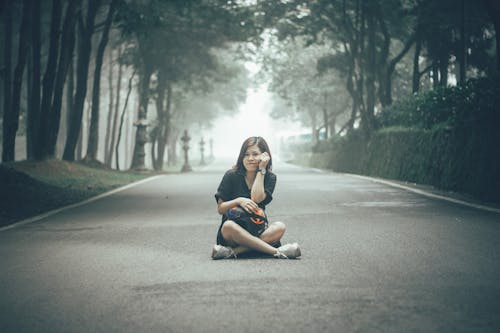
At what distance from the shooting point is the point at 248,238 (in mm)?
6895

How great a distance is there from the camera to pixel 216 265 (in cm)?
676

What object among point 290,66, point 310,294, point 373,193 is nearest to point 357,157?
point 373,193

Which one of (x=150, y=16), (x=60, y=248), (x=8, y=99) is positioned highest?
(x=150, y=16)

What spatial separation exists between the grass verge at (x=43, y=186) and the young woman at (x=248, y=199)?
5294 millimetres

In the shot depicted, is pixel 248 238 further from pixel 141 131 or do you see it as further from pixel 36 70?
pixel 141 131

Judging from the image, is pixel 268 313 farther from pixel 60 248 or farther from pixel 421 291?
pixel 60 248

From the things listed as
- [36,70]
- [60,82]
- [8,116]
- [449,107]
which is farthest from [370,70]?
[8,116]

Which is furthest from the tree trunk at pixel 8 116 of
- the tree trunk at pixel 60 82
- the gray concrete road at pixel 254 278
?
the gray concrete road at pixel 254 278

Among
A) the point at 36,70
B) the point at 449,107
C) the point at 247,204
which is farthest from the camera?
the point at 36,70

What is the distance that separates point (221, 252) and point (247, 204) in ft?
2.19

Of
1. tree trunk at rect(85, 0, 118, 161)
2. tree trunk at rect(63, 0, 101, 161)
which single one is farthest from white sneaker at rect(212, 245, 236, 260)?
tree trunk at rect(85, 0, 118, 161)

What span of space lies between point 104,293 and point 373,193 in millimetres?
12111

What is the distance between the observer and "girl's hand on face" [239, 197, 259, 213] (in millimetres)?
6629

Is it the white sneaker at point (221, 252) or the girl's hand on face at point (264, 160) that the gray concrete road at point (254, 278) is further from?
the girl's hand on face at point (264, 160)
